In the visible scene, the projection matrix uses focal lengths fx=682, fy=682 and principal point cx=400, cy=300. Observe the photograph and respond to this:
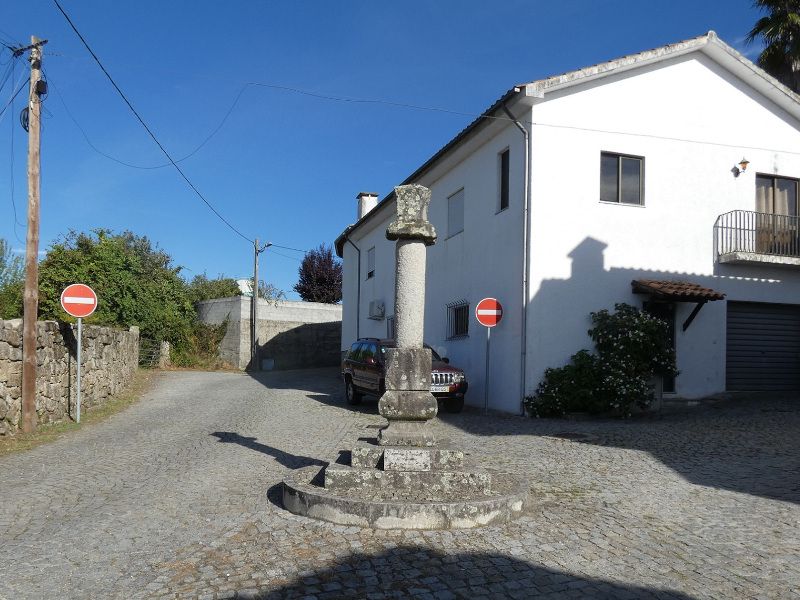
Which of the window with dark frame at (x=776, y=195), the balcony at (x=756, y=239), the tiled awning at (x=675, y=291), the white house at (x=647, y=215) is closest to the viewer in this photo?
the tiled awning at (x=675, y=291)

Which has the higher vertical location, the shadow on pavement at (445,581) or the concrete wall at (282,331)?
the concrete wall at (282,331)

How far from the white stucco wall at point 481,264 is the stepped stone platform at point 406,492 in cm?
776

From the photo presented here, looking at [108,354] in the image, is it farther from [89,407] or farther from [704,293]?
[704,293]

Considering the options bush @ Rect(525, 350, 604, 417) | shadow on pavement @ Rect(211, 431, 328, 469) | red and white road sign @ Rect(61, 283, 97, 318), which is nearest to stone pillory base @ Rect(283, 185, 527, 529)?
shadow on pavement @ Rect(211, 431, 328, 469)

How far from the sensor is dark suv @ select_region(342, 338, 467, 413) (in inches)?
548

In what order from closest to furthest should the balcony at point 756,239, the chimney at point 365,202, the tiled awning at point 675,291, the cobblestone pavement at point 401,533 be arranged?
the cobblestone pavement at point 401,533, the tiled awning at point 675,291, the balcony at point 756,239, the chimney at point 365,202

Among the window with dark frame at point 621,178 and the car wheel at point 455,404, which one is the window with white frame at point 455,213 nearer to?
the window with dark frame at point 621,178

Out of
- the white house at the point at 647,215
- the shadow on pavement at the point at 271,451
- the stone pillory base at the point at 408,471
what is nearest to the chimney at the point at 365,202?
Result: the white house at the point at 647,215

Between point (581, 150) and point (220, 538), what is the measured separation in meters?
11.3

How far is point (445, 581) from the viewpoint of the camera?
14.5 feet

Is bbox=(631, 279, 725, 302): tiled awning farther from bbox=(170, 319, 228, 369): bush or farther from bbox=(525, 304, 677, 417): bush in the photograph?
bbox=(170, 319, 228, 369): bush

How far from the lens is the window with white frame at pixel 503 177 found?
15.0 m

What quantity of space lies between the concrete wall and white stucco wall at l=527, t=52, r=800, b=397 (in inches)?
781

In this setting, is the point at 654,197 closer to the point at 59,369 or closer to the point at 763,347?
the point at 763,347
